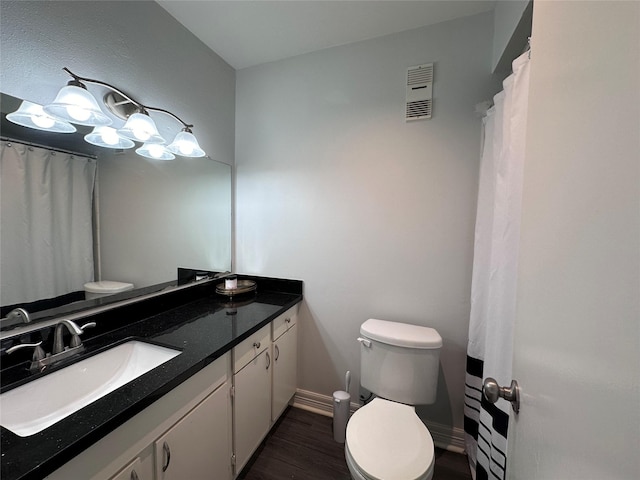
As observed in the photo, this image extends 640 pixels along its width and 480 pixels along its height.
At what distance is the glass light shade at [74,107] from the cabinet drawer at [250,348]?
1229 mm

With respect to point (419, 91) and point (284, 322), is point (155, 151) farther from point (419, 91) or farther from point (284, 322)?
point (419, 91)

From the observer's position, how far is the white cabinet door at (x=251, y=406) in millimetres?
1303

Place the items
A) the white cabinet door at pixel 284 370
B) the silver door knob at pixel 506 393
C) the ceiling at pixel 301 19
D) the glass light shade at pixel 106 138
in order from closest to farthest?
the silver door knob at pixel 506 393 → the glass light shade at pixel 106 138 → the ceiling at pixel 301 19 → the white cabinet door at pixel 284 370

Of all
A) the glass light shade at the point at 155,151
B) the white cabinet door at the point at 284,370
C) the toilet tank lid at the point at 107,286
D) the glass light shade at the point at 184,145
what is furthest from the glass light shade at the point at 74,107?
the white cabinet door at the point at 284,370

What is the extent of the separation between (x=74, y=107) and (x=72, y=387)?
1.12 m

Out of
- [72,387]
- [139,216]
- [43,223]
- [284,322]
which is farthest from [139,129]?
[284,322]

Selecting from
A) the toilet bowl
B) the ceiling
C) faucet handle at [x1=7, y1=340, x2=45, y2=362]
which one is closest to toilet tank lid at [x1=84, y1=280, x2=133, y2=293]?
the toilet bowl

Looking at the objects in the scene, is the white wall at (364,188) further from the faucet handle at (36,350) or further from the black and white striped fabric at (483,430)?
the faucet handle at (36,350)

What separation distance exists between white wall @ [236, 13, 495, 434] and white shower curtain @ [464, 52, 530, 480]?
0.16m

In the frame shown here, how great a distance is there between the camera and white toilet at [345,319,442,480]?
1.02 m

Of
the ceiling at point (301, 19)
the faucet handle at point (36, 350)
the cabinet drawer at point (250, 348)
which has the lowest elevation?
the cabinet drawer at point (250, 348)

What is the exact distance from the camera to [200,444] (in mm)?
1056

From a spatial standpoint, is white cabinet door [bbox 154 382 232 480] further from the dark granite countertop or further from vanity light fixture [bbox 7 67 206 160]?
vanity light fixture [bbox 7 67 206 160]

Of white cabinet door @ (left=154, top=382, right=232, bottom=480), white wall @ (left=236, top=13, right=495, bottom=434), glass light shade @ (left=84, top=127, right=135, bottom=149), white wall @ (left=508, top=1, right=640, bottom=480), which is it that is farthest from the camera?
white wall @ (left=236, top=13, right=495, bottom=434)
